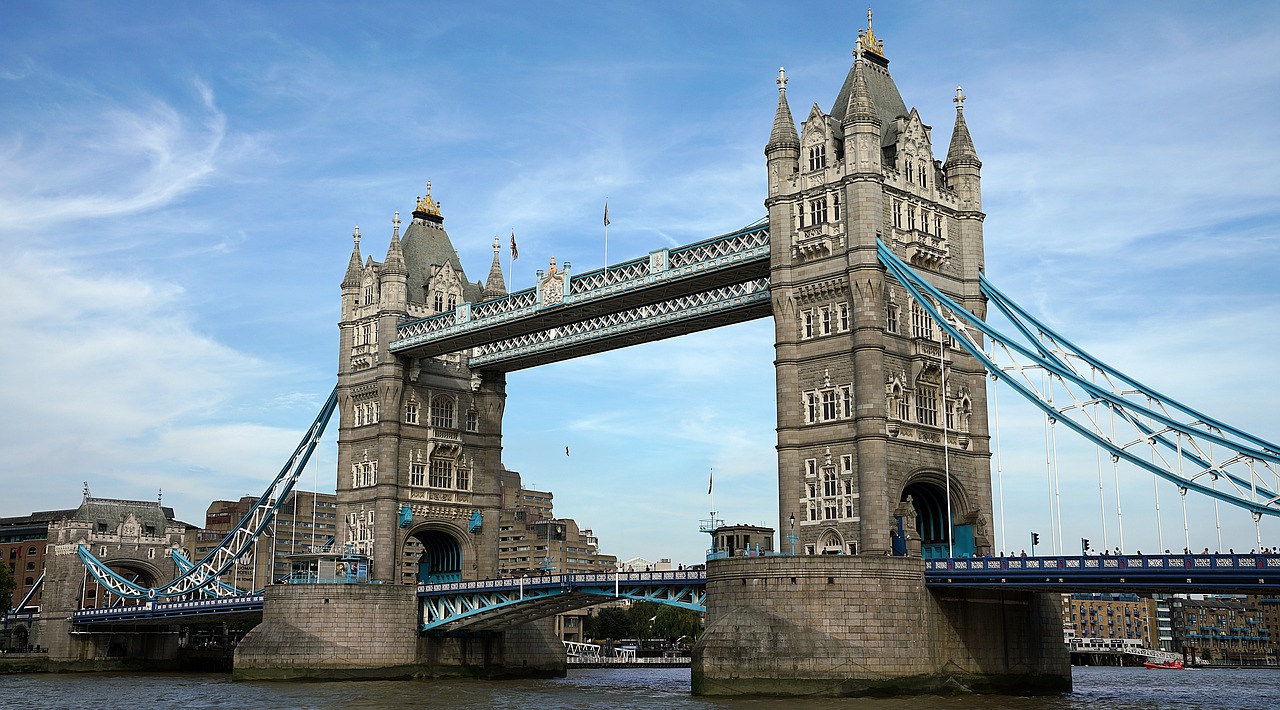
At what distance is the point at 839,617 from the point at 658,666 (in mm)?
85737

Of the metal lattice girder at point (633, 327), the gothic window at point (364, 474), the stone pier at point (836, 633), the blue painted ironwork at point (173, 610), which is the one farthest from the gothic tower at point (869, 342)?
the blue painted ironwork at point (173, 610)

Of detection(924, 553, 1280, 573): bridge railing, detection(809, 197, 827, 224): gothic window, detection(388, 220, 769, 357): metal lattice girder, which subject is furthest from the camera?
detection(388, 220, 769, 357): metal lattice girder

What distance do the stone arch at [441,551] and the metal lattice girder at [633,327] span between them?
11.2m

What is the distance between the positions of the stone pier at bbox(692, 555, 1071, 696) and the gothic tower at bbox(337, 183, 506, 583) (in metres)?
33.6

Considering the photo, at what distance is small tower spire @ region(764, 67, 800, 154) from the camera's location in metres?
68.5

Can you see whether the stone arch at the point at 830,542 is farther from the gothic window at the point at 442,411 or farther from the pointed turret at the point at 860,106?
the gothic window at the point at 442,411

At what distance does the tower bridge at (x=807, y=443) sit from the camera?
186 feet

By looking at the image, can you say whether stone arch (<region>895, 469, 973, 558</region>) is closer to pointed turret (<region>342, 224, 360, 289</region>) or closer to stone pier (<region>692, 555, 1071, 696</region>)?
stone pier (<region>692, 555, 1071, 696</region>)

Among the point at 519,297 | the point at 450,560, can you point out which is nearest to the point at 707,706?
the point at 519,297

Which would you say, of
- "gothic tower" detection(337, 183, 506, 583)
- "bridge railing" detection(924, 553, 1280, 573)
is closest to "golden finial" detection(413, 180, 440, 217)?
"gothic tower" detection(337, 183, 506, 583)

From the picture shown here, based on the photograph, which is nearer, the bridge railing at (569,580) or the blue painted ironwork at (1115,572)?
the blue painted ironwork at (1115,572)

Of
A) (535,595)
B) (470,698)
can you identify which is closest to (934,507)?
(535,595)

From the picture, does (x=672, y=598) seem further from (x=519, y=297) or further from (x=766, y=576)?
(x=519, y=297)

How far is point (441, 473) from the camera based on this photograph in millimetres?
91562
